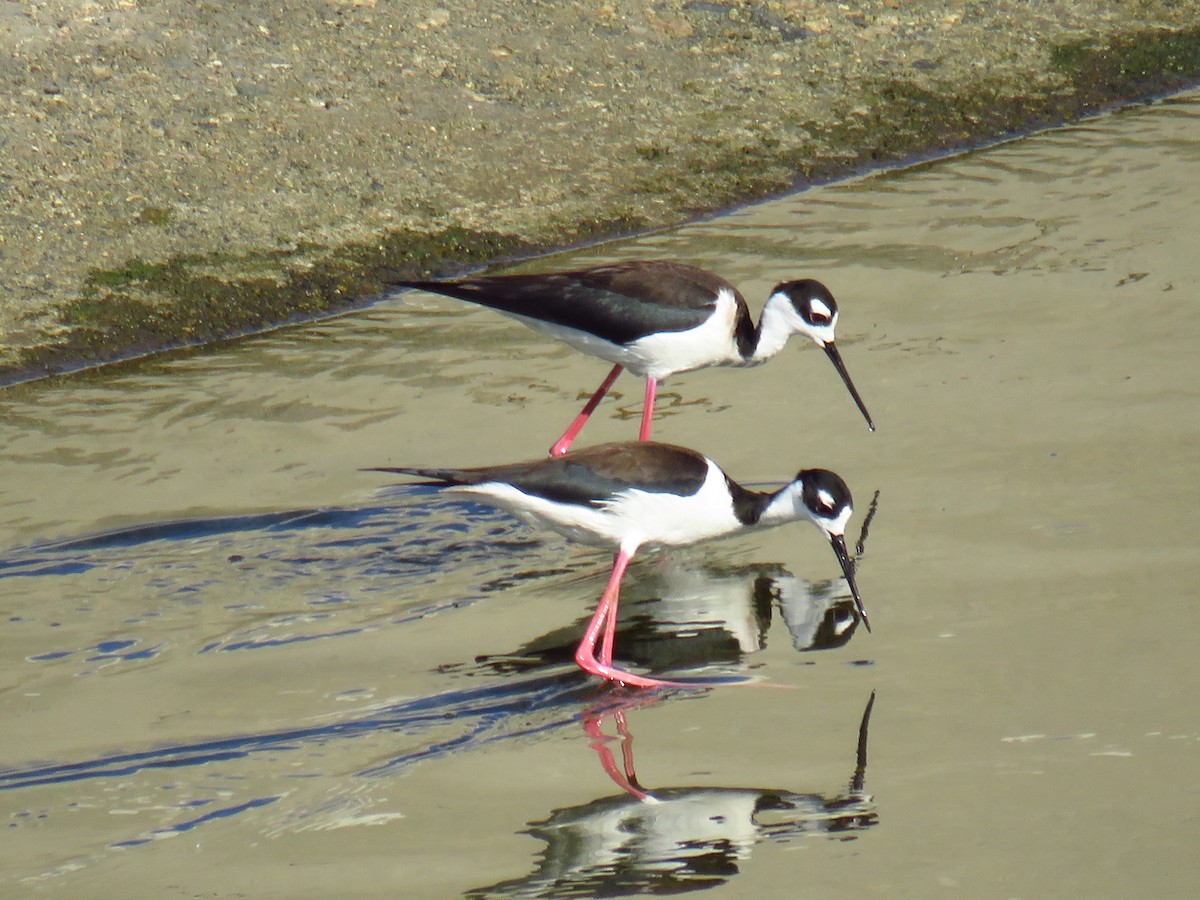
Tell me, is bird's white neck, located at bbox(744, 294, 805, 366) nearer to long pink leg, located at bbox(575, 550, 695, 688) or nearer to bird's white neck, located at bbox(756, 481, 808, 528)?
bird's white neck, located at bbox(756, 481, 808, 528)

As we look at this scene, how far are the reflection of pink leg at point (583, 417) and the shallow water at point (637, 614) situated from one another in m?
0.10

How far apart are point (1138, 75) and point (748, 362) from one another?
4323mm

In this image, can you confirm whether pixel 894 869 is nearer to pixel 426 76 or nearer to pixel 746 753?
pixel 746 753

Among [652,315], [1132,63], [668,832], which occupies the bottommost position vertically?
[668,832]

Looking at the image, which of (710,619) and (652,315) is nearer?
(710,619)

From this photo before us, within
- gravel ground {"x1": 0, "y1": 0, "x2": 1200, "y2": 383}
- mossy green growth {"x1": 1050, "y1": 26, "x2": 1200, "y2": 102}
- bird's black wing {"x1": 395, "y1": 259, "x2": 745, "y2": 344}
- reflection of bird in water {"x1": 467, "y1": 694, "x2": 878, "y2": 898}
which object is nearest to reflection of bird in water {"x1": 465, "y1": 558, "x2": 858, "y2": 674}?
reflection of bird in water {"x1": 467, "y1": 694, "x2": 878, "y2": 898}

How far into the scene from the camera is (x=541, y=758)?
4227 mm

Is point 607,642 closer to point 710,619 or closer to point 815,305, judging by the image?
point 710,619

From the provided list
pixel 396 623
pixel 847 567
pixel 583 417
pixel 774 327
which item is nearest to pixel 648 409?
pixel 583 417

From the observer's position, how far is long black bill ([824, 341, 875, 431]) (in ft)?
20.0

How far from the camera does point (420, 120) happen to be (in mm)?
8492

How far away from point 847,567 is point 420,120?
4364 mm

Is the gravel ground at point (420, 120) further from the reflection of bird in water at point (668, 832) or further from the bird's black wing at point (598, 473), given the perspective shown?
the reflection of bird in water at point (668, 832)

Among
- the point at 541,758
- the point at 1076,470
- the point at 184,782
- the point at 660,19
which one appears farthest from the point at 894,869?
the point at 660,19
